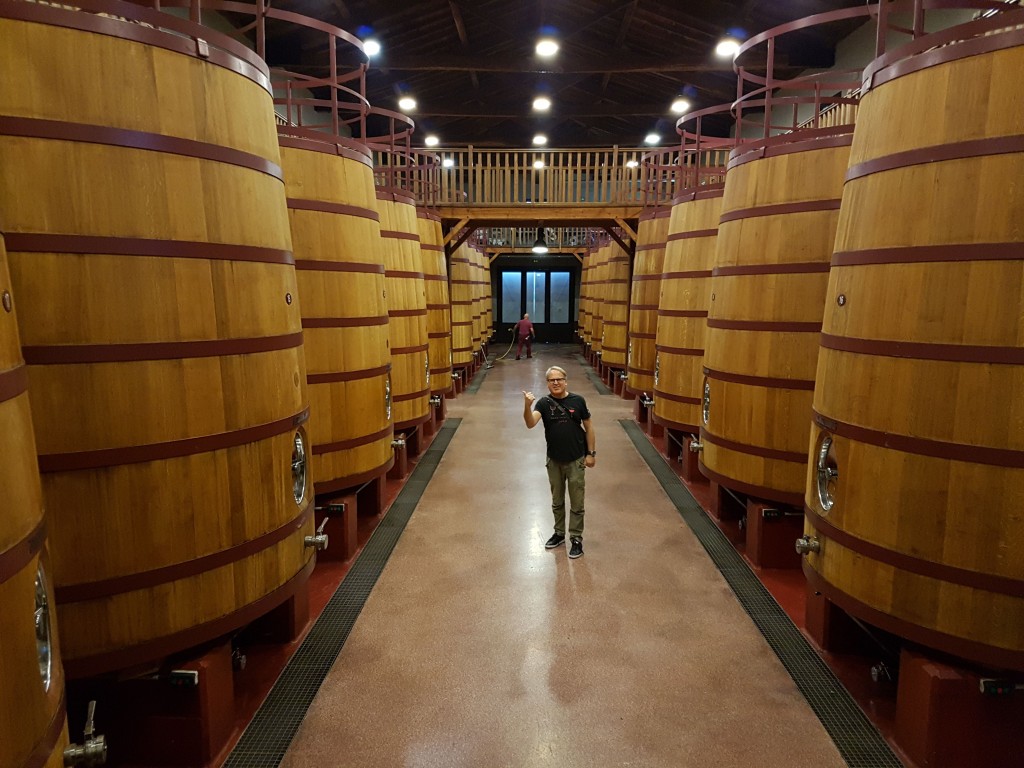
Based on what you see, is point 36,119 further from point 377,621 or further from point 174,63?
point 377,621

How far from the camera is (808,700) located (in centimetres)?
297

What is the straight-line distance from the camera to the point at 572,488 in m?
4.70

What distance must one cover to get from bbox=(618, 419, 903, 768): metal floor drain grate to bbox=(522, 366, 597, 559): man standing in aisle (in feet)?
3.30

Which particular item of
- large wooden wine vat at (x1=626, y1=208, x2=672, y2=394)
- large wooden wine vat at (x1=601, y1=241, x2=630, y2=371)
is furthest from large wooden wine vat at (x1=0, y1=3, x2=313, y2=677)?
large wooden wine vat at (x1=601, y1=241, x2=630, y2=371)

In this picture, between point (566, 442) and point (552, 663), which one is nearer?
point (552, 663)

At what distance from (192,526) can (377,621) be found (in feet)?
5.26

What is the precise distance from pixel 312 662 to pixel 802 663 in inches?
96.0

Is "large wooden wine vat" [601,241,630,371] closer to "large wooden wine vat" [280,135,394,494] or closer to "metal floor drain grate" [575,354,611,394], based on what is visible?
"metal floor drain grate" [575,354,611,394]

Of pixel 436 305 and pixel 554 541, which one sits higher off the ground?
pixel 436 305

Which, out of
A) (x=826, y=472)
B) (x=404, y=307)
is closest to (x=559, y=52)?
(x=404, y=307)

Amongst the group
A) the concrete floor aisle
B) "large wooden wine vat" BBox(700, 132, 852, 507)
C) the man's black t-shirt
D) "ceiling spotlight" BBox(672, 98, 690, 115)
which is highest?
"ceiling spotlight" BBox(672, 98, 690, 115)

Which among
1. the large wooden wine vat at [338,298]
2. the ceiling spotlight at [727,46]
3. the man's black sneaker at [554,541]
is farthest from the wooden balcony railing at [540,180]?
the man's black sneaker at [554,541]

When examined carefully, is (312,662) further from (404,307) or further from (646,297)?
(646,297)

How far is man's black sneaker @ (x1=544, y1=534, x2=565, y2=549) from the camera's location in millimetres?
4789
